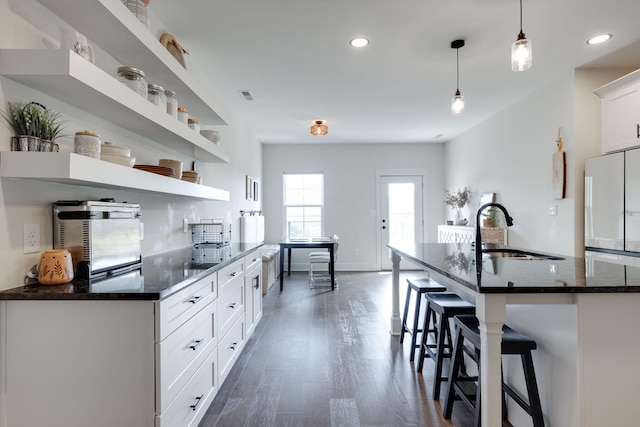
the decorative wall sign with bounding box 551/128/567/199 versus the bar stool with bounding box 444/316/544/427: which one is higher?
the decorative wall sign with bounding box 551/128/567/199

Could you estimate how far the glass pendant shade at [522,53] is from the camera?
1.90 metres

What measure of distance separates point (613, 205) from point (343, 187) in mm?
4502

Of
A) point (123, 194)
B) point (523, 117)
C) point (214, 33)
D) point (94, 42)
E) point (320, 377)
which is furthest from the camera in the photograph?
point (523, 117)

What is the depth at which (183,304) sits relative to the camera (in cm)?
158

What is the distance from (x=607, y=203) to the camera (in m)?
2.92

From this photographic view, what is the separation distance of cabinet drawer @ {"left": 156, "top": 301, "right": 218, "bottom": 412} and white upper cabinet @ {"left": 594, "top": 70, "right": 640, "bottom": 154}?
3624mm

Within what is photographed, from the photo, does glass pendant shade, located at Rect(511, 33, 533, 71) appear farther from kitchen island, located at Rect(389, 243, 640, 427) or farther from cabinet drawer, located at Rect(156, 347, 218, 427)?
cabinet drawer, located at Rect(156, 347, 218, 427)

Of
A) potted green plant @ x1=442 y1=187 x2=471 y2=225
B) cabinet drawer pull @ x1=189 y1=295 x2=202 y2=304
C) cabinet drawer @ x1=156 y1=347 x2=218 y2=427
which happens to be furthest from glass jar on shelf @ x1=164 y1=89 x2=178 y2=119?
potted green plant @ x1=442 y1=187 x2=471 y2=225

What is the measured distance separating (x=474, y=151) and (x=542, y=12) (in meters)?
3.39

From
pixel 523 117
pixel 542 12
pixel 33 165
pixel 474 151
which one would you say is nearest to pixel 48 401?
pixel 33 165

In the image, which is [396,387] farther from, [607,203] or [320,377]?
[607,203]

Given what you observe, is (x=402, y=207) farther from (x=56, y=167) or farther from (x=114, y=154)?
(x=56, y=167)

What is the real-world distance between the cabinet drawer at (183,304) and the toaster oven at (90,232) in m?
0.40

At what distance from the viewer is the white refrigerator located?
2.66m
